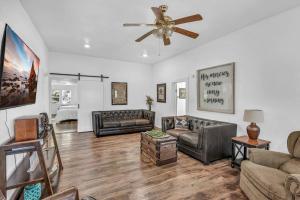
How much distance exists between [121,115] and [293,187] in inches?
221

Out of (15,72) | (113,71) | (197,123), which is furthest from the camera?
(113,71)

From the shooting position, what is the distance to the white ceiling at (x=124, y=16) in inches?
102

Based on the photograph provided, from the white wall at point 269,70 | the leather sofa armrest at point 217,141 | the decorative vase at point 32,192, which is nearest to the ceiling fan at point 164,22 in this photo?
the white wall at point 269,70

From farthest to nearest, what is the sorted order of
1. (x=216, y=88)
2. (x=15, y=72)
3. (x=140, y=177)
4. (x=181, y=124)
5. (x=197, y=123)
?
(x=181, y=124), (x=197, y=123), (x=216, y=88), (x=140, y=177), (x=15, y=72)

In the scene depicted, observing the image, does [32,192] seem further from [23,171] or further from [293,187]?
[293,187]

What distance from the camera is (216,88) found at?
13.7ft

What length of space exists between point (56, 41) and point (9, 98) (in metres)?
3.27

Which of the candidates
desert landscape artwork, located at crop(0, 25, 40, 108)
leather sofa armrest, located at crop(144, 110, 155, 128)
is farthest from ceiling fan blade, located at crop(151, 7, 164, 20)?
leather sofa armrest, located at crop(144, 110, 155, 128)

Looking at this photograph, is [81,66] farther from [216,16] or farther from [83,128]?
[216,16]

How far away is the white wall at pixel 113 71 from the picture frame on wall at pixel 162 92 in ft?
2.29

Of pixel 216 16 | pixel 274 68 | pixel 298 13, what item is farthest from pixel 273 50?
pixel 216 16

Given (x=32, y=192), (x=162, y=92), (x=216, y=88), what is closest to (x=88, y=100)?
(x=162, y=92)

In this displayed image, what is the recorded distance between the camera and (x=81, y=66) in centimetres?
614

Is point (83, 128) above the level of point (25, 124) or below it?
below
